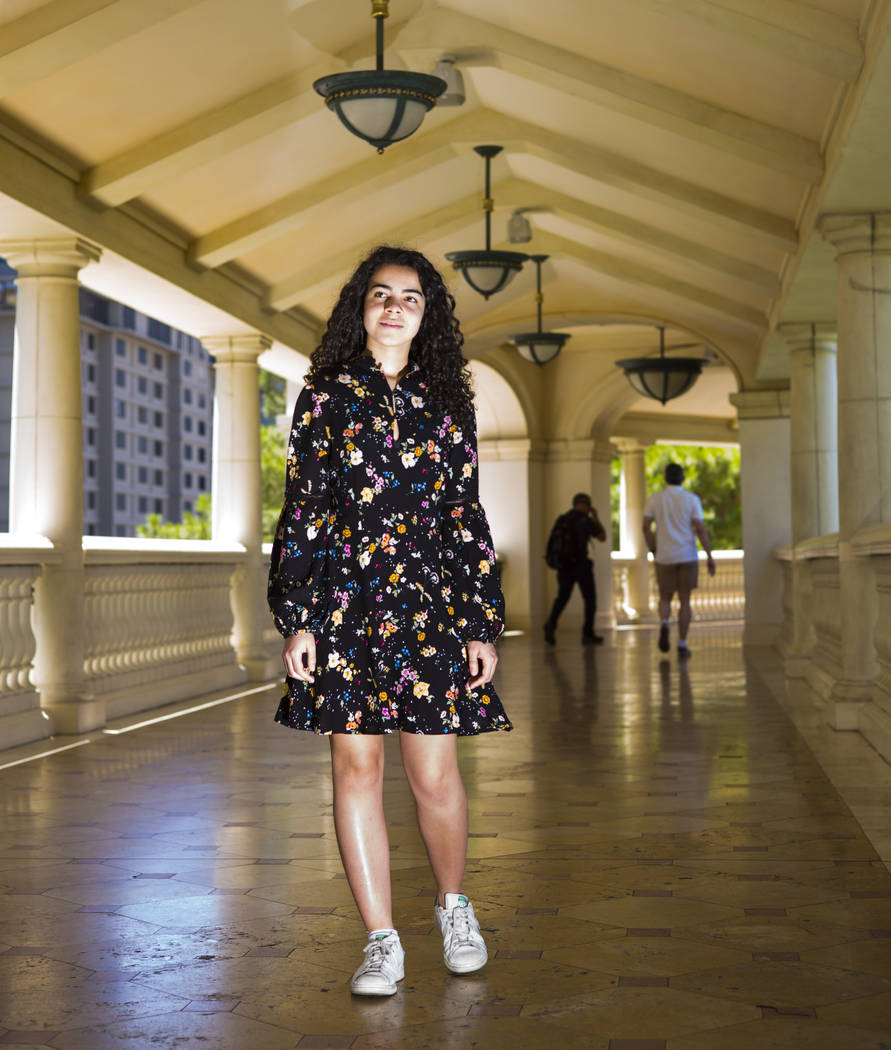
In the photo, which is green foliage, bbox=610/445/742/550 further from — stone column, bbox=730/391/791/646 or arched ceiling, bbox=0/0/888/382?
arched ceiling, bbox=0/0/888/382

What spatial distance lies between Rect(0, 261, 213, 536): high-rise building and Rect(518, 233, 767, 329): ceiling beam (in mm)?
71485

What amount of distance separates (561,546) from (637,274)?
11.9 feet

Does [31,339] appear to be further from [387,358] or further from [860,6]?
[387,358]

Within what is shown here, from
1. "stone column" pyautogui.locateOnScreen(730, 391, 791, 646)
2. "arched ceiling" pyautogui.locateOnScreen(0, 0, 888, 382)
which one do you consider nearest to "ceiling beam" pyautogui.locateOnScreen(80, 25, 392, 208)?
"arched ceiling" pyautogui.locateOnScreen(0, 0, 888, 382)

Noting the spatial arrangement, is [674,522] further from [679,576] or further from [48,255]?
[48,255]

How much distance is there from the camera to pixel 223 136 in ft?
30.0

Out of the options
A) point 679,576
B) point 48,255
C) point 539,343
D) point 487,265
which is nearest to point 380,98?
point 48,255

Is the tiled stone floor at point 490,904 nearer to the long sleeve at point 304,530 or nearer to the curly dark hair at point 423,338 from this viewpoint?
the long sleeve at point 304,530

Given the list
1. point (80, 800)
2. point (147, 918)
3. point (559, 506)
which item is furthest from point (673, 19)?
point (559, 506)

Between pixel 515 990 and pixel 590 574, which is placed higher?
pixel 590 574

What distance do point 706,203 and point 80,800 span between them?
670cm

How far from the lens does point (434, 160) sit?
1142cm

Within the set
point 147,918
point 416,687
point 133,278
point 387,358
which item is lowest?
point 147,918

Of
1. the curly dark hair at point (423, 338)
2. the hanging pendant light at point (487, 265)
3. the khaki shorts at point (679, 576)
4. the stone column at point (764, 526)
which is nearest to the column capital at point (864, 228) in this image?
the hanging pendant light at point (487, 265)
